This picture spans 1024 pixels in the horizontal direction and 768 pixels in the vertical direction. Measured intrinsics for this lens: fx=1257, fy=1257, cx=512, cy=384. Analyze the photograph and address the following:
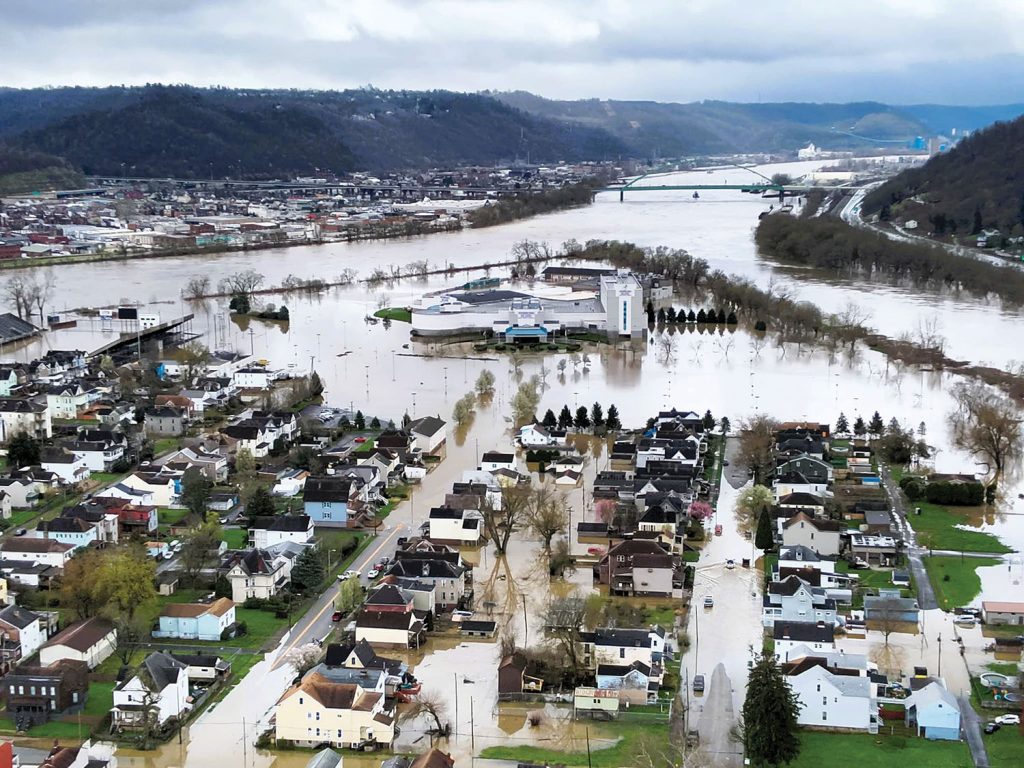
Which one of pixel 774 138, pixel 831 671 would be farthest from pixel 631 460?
pixel 774 138

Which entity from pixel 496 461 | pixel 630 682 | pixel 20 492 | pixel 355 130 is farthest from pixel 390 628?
pixel 355 130

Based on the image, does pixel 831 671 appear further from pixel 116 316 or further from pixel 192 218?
pixel 192 218

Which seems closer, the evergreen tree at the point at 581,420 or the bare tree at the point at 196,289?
the evergreen tree at the point at 581,420

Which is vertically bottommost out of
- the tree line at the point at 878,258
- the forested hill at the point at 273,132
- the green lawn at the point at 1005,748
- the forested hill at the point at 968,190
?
the green lawn at the point at 1005,748

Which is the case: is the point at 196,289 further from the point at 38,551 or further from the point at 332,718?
the point at 332,718

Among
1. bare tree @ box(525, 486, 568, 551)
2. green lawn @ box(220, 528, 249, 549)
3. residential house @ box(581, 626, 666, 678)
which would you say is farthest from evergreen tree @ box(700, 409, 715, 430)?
residential house @ box(581, 626, 666, 678)

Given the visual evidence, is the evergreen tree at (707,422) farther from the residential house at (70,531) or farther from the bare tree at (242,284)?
the bare tree at (242,284)

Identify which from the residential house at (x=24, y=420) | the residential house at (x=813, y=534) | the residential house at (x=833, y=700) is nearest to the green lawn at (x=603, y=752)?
the residential house at (x=833, y=700)
